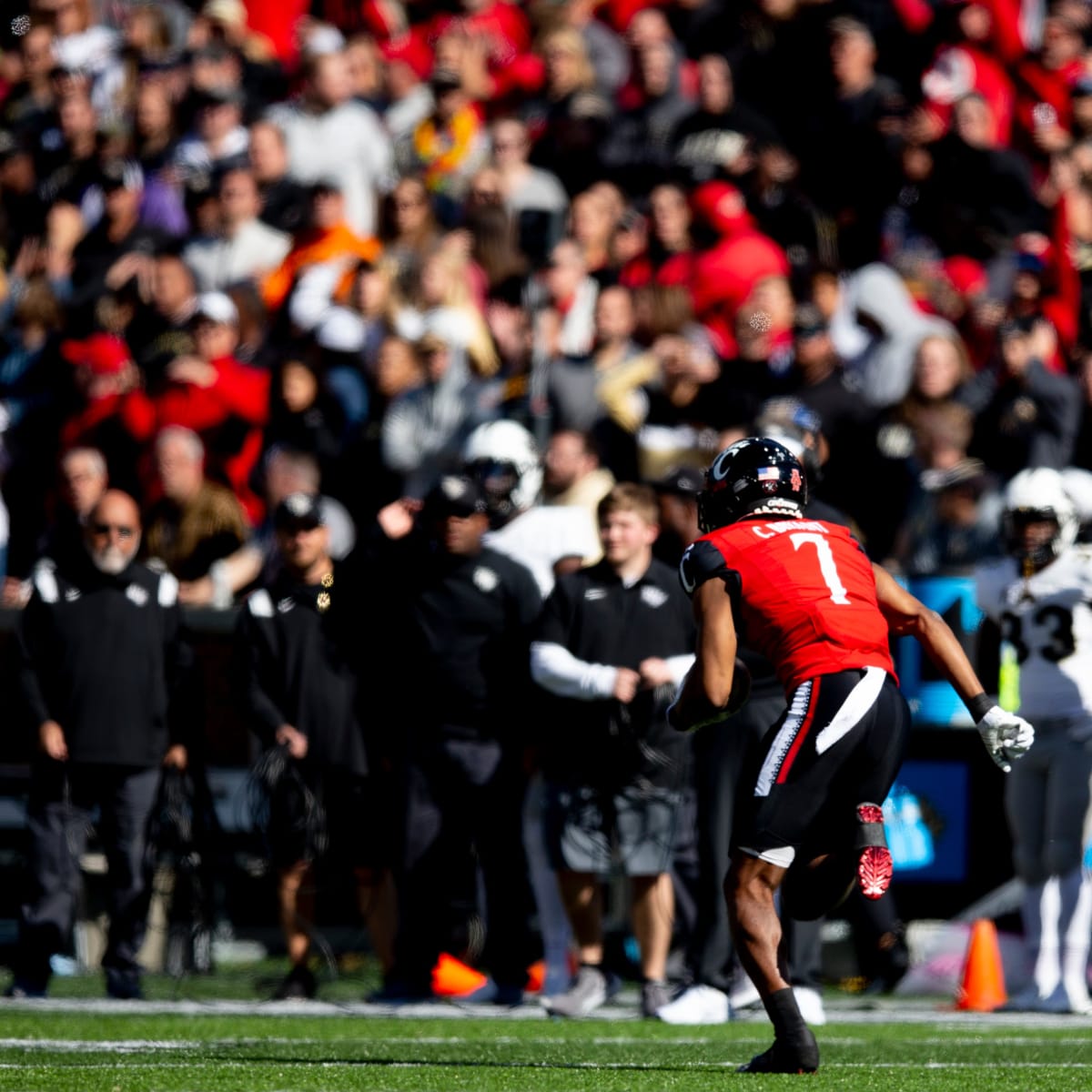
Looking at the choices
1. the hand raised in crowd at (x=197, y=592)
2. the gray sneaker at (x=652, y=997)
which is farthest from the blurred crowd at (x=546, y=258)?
the gray sneaker at (x=652, y=997)

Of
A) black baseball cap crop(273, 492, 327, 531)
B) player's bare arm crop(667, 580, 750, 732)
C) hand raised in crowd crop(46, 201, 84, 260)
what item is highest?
hand raised in crowd crop(46, 201, 84, 260)

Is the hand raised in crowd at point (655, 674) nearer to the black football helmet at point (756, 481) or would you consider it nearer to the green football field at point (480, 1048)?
the green football field at point (480, 1048)

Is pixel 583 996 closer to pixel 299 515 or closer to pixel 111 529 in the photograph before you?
pixel 299 515

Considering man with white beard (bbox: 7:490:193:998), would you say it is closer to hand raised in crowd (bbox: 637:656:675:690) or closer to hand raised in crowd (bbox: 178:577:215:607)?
hand raised in crowd (bbox: 178:577:215:607)

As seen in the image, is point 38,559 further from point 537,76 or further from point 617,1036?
point 537,76

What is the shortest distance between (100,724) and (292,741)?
0.89 m

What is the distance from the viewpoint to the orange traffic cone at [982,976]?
11.1 metres

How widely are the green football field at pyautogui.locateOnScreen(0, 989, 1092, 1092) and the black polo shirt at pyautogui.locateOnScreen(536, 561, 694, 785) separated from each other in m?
1.10

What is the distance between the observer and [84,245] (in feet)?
56.7

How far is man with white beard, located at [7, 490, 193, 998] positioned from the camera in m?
11.2

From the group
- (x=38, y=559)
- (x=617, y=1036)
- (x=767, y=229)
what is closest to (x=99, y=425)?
(x=38, y=559)

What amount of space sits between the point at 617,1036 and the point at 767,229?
767cm

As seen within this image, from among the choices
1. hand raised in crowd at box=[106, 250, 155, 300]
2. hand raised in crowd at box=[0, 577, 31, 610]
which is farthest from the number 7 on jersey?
hand raised in crowd at box=[106, 250, 155, 300]

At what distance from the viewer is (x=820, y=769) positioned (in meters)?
7.62
